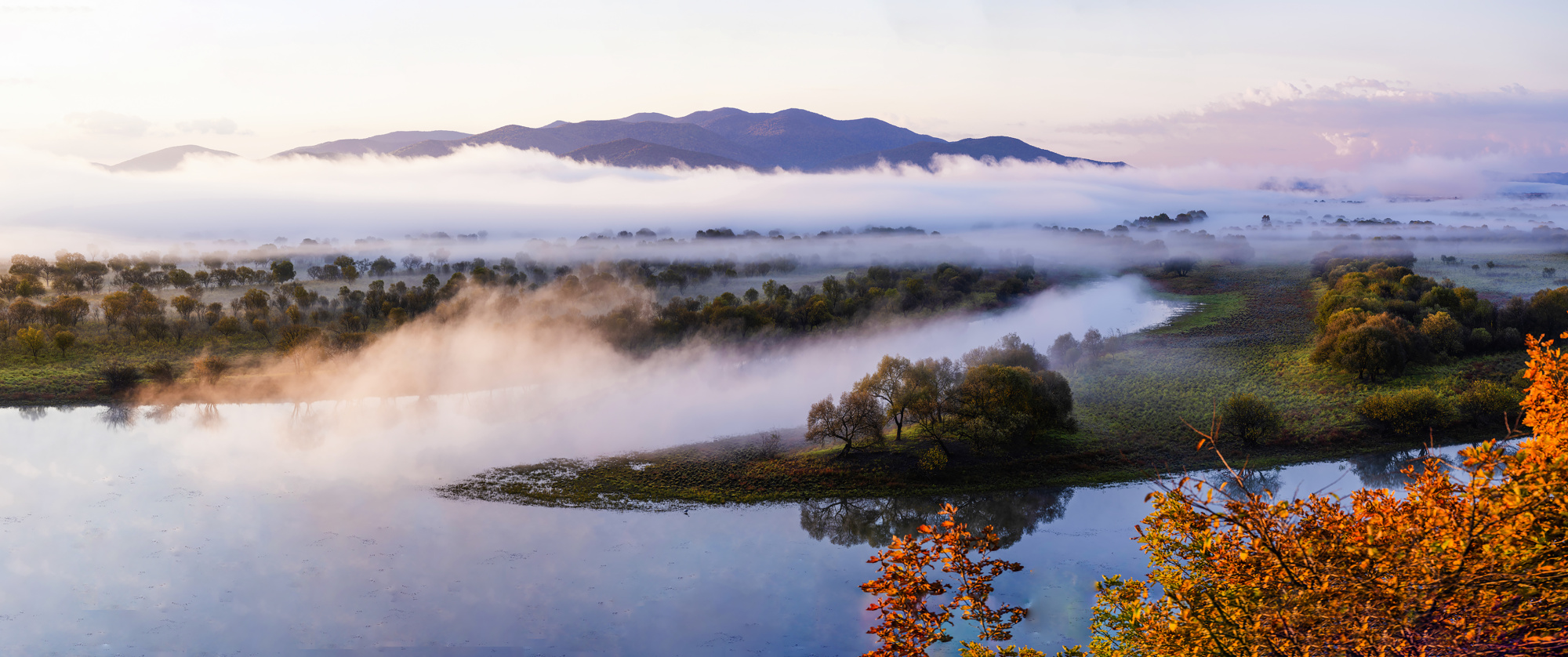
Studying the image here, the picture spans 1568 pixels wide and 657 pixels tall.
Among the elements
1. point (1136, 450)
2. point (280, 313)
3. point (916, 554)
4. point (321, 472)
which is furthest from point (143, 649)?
point (280, 313)

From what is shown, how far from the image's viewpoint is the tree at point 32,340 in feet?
194

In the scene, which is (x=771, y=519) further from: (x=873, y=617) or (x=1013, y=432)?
(x=1013, y=432)

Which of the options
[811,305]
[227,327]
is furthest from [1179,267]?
[227,327]

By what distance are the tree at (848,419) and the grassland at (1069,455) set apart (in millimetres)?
1069

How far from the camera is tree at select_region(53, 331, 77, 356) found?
5991 cm

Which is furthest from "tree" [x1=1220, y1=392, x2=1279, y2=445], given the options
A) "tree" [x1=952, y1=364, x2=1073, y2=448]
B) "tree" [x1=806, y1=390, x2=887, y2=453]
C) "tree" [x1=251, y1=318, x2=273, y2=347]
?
"tree" [x1=251, y1=318, x2=273, y2=347]

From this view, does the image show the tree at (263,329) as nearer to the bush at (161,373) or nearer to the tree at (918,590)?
the bush at (161,373)

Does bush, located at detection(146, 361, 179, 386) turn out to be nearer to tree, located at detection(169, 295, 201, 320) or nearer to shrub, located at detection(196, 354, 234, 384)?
shrub, located at detection(196, 354, 234, 384)

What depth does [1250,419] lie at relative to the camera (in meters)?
Answer: 39.3

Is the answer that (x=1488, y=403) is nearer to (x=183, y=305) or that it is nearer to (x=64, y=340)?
(x=64, y=340)

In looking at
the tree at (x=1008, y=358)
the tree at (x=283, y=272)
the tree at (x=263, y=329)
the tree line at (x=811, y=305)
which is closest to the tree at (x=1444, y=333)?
the tree at (x=1008, y=358)

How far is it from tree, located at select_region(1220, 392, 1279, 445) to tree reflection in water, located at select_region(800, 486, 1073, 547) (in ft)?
37.6

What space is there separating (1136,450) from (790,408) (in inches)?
779

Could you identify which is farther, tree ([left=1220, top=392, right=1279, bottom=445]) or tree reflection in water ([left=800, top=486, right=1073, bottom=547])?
tree ([left=1220, top=392, right=1279, bottom=445])
